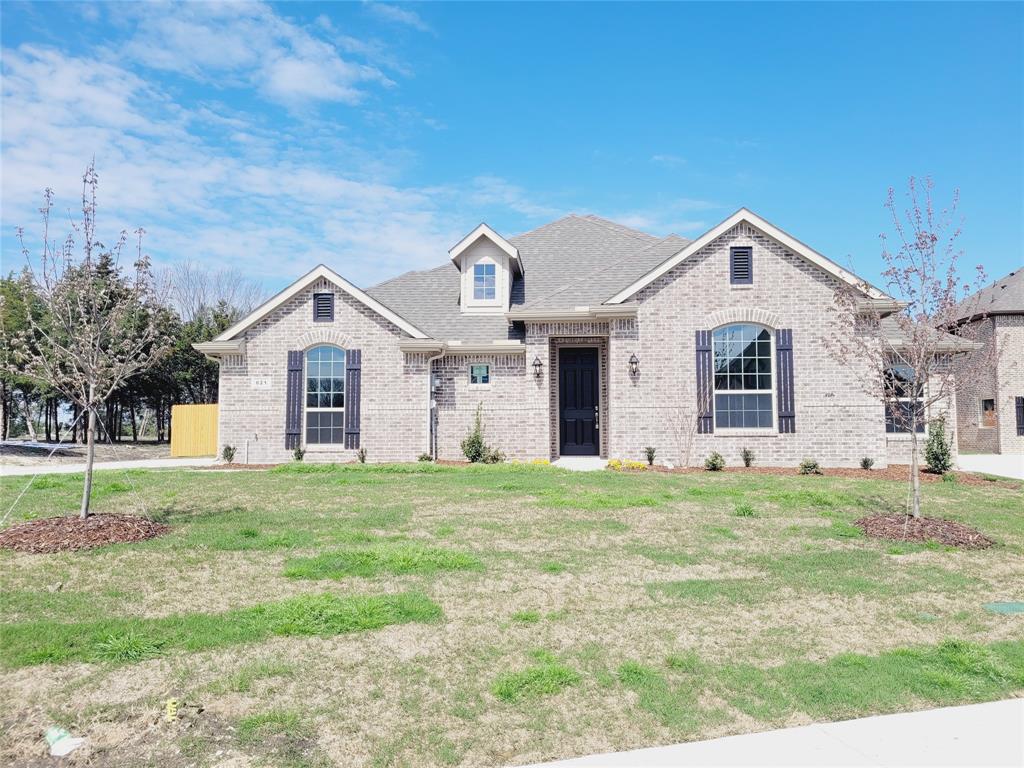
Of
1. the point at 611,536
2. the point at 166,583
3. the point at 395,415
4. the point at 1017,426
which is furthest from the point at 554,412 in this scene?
the point at 1017,426

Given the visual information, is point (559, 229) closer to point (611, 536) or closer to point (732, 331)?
point (732, 331)

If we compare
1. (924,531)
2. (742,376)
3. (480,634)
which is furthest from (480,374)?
(480,634)

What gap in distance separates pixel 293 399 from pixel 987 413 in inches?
1073

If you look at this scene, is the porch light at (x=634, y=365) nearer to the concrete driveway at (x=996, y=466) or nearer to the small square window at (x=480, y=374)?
the small square window at (x=480, y=374)

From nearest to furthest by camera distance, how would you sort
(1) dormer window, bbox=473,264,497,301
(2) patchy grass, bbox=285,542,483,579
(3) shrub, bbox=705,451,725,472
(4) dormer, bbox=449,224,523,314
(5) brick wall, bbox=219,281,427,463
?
(2) patchy grass, bbox=285,542,483,579
(3) shrub, bbox=705,451,725,472
(5) brick wall, bbox=219,281,427,463
(4) dormer, bbox=449,224,523,314
(1) dormer window, bbox=473,264,497,301

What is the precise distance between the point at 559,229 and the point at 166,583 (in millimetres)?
18388

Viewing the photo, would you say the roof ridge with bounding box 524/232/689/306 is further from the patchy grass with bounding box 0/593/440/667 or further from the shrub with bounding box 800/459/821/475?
the patchy grass with bounding box 0/593/440/667

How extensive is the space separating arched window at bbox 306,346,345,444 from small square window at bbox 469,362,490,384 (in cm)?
336

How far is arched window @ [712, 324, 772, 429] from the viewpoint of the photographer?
50.9ft

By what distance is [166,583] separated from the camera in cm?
572

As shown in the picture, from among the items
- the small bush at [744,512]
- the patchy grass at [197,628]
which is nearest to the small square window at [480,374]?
the small bush at [744,512]

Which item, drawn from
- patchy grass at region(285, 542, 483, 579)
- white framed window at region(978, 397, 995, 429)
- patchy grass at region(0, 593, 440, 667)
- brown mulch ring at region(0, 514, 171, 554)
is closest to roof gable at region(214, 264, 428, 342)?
brown mulch ring at region(0, 514, 171, 554)

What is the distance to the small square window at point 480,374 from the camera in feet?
55.2

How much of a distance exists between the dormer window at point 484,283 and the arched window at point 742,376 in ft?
21.0
